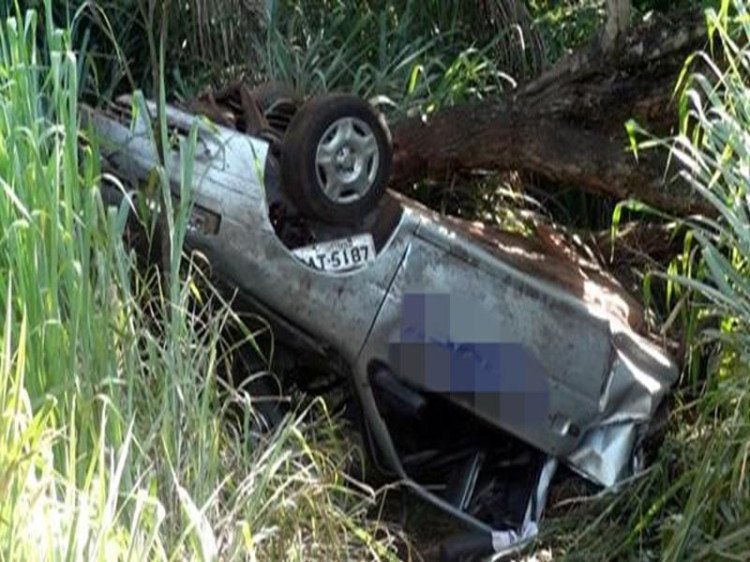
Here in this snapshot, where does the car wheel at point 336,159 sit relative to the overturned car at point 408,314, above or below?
above

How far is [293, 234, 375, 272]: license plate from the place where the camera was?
487 centimetres

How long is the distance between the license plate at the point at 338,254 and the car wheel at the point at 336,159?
0.22 ft

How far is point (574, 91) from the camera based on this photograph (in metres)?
5.97

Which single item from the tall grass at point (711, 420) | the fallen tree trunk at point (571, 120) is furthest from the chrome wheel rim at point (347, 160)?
the fallen tree trunk at point (571, 120)

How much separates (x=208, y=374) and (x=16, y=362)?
0.52 meters

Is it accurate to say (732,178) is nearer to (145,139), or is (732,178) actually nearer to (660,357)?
(660,357)

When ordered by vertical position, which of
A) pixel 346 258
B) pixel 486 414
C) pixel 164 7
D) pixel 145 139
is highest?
pixel 164 7

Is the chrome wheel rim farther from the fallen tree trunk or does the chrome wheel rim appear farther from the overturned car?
the fallen tree trunk

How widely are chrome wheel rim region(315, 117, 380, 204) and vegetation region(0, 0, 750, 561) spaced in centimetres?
48

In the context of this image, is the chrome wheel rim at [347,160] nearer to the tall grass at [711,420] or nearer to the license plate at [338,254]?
the license plate at [338,254]

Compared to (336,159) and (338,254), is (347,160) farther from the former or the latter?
(338,254)

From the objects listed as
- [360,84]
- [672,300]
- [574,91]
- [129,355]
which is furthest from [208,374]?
[360,84]

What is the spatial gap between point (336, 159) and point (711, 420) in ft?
4.29

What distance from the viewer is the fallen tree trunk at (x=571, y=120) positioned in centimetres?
Result: 579
